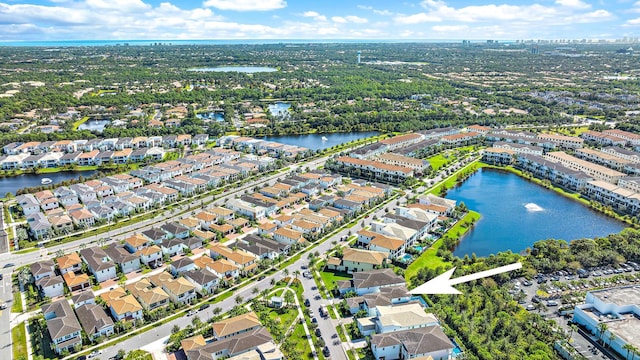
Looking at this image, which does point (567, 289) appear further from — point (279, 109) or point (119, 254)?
point (279, 109)

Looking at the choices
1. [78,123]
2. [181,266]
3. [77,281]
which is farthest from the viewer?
[78,123]

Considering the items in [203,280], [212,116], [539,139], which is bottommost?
[203,280]

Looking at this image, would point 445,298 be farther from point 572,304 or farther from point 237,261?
point 237,261

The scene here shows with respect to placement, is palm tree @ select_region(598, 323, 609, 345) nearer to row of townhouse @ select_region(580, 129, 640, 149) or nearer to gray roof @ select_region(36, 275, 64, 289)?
gray roof @ select_region(36, 275, 64, 289)

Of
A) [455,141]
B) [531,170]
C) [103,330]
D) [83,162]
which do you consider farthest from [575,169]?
[83,162]

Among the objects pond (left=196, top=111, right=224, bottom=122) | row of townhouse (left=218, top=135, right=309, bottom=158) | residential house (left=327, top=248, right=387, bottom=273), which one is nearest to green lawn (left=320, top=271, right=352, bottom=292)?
residential house (left=327, top=248, right=387, bottom=273)

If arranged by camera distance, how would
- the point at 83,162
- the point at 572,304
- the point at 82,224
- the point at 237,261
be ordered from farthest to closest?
the point at 83,162 < the point at 82,224 < the point at 237,261 < the point at 572,304

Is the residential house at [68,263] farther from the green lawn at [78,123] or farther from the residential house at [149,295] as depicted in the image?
the green lawn at [78,123]
